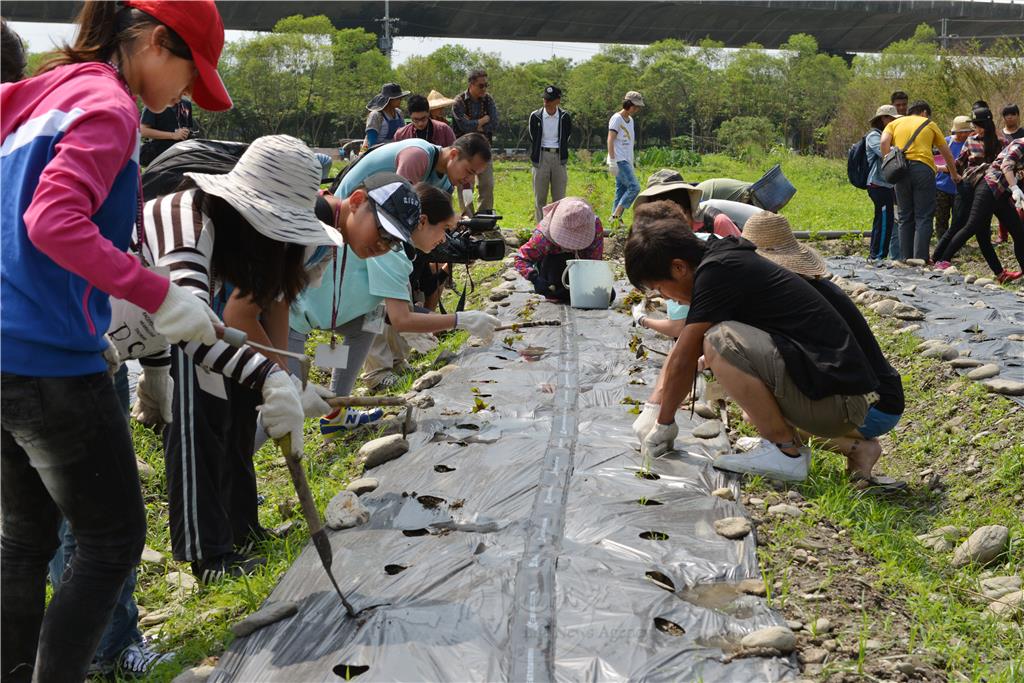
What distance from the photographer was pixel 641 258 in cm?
307

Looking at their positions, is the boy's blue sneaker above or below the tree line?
below

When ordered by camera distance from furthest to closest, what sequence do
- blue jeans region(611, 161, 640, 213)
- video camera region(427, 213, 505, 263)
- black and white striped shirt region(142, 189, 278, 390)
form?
blue jeans region(611, 161, 640, 213), video camera region(427, 213, 505, 263), black and white striped shirt region(142, 189, 278, 390)

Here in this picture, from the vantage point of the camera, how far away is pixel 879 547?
2.76 metres

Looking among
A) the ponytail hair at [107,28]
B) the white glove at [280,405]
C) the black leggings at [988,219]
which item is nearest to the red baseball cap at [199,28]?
the ponytail hair at [107,28]

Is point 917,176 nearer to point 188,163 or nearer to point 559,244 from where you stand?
point 559,244

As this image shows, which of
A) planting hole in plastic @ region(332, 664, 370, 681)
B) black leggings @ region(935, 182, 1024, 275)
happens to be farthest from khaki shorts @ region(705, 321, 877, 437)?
black leggings @ region(935, 182, 1024, 275)

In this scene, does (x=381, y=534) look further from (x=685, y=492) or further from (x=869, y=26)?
(x=869, y=26)

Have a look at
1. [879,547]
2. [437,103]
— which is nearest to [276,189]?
[879,547]

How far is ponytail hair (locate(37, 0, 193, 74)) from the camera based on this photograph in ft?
5.52

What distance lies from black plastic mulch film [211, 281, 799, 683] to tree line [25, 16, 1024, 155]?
78.2 ft

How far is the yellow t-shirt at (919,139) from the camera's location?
7762mm

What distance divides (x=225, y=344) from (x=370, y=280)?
63.5 inches

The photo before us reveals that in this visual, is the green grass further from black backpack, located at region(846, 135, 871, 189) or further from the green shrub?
black backpack, located at region(846, 135, 871, 189)

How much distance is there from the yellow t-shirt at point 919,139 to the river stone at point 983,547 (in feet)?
18.9
